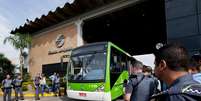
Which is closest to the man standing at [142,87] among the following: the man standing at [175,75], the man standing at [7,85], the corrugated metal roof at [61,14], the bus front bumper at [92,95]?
the man standing at [175,75]

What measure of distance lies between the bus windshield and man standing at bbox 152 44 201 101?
12.7 metres

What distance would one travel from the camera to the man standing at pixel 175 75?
76.6 inches

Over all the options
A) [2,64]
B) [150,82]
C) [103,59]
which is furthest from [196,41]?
[2,64]

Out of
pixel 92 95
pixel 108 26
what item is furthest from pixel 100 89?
pixel 108 26

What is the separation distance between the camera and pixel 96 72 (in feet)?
49.9

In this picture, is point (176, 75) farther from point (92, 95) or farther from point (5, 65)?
point (5, 65)

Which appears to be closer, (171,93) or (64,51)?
(171,93)

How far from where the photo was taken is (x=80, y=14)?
2705 centimetres

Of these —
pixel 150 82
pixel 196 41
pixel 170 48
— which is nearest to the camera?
pixel 170 48

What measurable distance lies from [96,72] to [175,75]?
13.1 meters

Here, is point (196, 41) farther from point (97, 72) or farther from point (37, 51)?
point (37, 51)

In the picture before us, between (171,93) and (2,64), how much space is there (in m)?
40.0

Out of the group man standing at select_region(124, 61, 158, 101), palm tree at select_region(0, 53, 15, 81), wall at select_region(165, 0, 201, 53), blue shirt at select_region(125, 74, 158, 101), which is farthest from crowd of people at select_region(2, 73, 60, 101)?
palm tree at select_region(0, 53, 15, 81)

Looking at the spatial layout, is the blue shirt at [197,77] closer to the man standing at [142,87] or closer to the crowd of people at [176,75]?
the crowd of people at [176,75]
